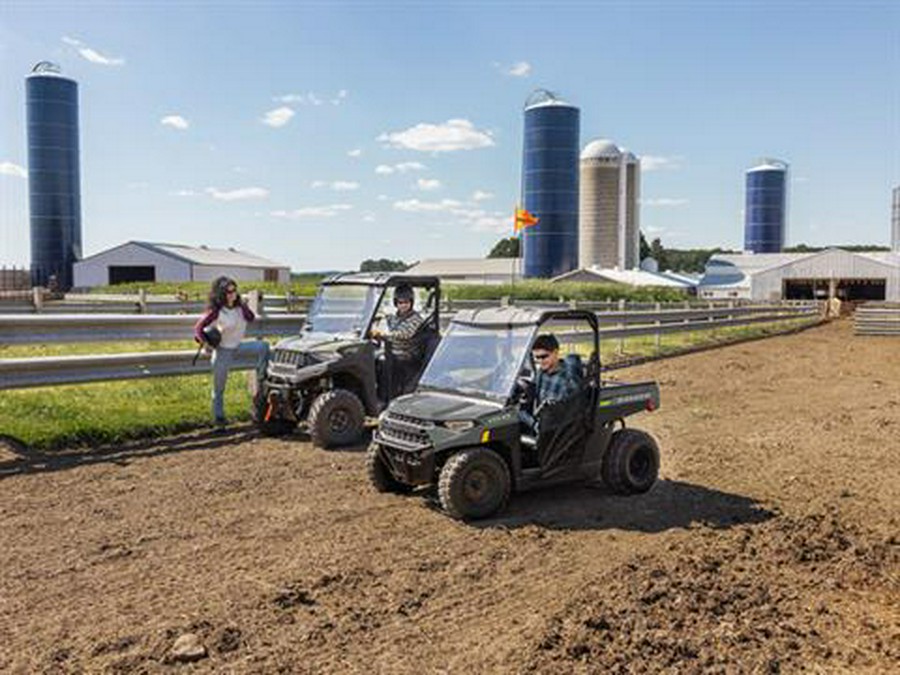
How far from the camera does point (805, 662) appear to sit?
351 centimetres

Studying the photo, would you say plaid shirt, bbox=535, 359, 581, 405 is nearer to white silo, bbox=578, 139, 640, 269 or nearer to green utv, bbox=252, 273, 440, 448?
green utv, bbox=252, 273, 440, 448

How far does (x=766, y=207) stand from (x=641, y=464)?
3664 inches

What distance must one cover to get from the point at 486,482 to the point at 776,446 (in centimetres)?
411

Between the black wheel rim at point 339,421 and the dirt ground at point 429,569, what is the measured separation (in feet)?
1.08

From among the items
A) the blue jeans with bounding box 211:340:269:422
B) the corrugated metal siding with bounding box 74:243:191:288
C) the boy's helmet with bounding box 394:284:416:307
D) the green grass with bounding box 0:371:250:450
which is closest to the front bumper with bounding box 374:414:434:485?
the boy's helmet with bounding box 394:284:416:307

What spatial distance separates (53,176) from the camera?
2466 inches

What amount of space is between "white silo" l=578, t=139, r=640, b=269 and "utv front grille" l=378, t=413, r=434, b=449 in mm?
66766

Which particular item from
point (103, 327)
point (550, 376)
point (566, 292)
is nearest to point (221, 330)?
point (103, 327)

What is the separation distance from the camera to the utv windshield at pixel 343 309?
8.42m

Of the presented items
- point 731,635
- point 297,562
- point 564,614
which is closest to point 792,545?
point 731,635

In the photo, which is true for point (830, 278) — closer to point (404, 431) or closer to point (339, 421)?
point (339, 421)

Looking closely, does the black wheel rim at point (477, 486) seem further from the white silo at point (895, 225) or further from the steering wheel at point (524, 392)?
the white silo at point (895, 225)

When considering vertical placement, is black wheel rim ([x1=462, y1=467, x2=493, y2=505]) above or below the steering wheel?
below

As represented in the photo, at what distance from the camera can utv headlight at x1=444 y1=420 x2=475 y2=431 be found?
17.8 ft
